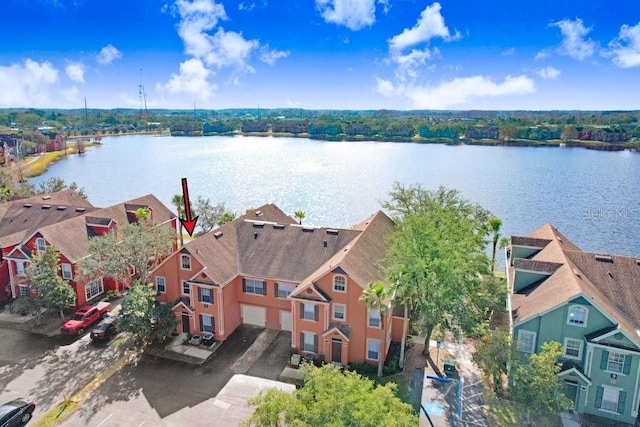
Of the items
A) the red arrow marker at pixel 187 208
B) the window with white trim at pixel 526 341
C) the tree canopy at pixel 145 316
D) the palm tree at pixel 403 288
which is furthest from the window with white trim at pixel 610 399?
the red arrow marker at pixel 187 208

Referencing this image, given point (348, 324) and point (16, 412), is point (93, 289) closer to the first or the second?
point (16, 412)

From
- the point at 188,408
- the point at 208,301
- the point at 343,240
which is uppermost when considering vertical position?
the point at 343,240

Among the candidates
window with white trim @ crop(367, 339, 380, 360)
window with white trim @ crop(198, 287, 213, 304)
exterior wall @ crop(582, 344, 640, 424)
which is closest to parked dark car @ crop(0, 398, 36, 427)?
window with white trim @ crop(198, 287, 213, 304)

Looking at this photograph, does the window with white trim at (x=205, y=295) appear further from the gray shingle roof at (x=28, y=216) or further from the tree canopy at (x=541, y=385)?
the tree canopy at (x=541, y=385)


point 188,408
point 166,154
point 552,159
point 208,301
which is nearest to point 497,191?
point 552,159

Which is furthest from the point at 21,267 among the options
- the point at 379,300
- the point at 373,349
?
the point at 379,300

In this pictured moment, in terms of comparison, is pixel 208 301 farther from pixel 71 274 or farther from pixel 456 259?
pixel 456 259

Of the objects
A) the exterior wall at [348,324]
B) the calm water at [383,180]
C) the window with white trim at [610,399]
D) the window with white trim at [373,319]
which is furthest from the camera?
the calm water at [383,180]

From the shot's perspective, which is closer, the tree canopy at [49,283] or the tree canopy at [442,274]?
the tree canopy at [442,274]
